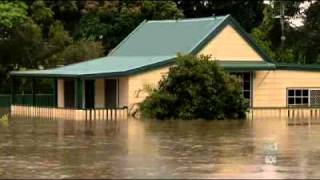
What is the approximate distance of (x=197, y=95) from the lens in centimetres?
4041

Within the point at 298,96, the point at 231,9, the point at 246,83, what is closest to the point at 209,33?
the point at 246,83

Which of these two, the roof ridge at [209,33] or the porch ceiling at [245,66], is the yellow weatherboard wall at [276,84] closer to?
the porch ceiling at [245,66]

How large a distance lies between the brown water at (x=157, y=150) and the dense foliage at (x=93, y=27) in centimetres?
1938

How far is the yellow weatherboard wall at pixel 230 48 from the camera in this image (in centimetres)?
4516

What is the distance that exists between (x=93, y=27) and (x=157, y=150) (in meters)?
39.6

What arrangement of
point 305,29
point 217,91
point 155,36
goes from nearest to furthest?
point 217,91, point 155,36, point 305,29

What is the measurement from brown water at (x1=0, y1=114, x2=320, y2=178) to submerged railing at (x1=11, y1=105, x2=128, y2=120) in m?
4.28

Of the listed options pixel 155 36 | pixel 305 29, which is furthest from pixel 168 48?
pixel 305 29

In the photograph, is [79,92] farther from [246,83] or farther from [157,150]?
[157,150]

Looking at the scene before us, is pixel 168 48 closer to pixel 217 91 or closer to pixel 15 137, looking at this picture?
pixel 217 91

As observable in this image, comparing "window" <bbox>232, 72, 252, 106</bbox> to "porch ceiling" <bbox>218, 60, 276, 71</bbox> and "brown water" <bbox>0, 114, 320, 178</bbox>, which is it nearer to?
"porch ceiling" <bbox>218, 60, 276, 71</bbox>

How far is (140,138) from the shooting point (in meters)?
28.2

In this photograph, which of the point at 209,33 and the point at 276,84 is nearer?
the point at 209,33

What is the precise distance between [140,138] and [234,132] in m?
4.55
